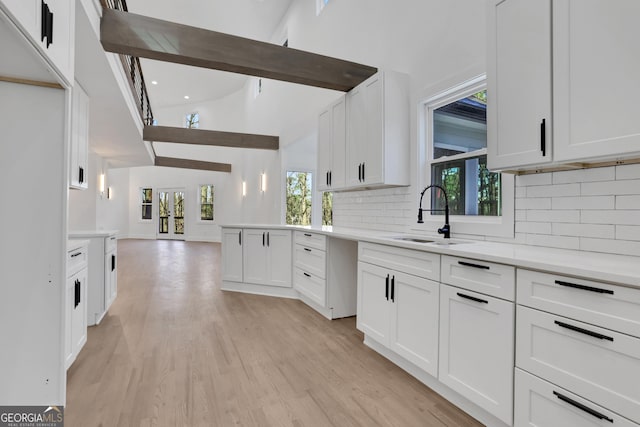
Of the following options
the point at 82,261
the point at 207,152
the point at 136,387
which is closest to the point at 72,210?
the point at 82,261

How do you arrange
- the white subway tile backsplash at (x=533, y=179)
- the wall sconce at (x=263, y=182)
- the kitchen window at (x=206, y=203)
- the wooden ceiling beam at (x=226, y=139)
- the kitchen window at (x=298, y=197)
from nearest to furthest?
the white subway tile backsplash at (x=533, y=179) < the wooden ceiling beam at (x=226, y=139) < the kitchen window at (x=298, y=197) < the wall sconce at (x=263, y=182) < the kitchen window at (x=206, y=203)

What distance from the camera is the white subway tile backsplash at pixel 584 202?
65.6 inches

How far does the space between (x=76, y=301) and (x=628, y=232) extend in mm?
3530

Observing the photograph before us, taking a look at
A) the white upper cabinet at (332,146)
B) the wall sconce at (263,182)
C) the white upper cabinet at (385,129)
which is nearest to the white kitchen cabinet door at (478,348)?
the white upper cabinet at (385,129)

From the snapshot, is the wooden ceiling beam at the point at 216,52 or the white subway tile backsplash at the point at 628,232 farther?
the wooden ceiling beam at the point at 216,52

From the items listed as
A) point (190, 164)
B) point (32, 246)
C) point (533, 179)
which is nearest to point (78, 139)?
point (32, 246)

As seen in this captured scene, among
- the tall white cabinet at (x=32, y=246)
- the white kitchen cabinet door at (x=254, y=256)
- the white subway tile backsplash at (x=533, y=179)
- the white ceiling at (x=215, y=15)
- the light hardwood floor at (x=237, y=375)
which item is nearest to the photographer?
the tall white cabinet at (x=32, y=246)

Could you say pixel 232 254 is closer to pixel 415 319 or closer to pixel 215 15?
pixel 415 319

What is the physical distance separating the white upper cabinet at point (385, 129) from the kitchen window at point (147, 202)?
11806 millimetres

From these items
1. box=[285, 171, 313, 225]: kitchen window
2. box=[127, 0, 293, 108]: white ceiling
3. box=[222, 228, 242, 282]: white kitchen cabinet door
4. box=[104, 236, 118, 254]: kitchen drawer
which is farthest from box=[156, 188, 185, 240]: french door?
box=[104, 236, 118, 254]: kitchen drawer

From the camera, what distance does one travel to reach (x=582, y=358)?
124 centimetres

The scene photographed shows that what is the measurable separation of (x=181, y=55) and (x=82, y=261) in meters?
1.93

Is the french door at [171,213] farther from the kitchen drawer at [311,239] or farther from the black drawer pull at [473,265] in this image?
the black drawer pull at [473,265]

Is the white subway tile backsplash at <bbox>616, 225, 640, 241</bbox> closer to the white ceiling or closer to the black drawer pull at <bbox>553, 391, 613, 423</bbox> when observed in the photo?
the black drawer pull at <bbox>553, 391, 613, 423</bbox>
